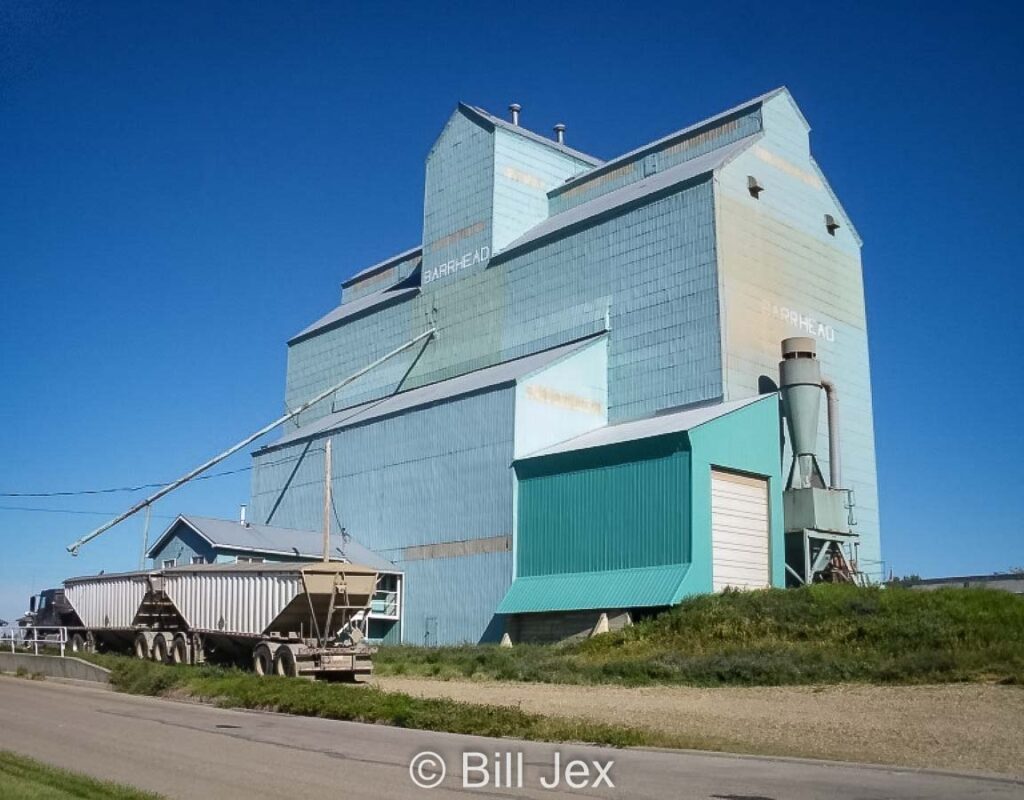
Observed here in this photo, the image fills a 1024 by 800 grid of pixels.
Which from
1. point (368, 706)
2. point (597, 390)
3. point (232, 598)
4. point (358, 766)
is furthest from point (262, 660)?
point (597, 390)

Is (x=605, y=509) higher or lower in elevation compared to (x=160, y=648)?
higher

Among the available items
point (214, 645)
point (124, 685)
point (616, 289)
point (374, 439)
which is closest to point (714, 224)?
point (616, 289)

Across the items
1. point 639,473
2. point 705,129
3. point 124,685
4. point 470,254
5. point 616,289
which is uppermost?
point 705,129

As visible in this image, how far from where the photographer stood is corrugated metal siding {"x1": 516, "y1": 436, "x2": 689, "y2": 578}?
36.7 metres

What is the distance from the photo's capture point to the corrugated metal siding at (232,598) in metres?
Result: 30.2

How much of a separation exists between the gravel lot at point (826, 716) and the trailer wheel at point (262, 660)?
470 cm

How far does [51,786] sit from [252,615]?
1932 centimetres

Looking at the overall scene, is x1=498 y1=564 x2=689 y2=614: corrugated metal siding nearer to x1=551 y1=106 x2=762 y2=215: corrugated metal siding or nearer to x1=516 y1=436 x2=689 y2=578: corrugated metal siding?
x1=516 y1=436 x2=689 y2=578: corrugated metal siding

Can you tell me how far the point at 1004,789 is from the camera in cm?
1217

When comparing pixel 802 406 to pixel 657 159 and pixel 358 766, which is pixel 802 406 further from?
pixel 358 766

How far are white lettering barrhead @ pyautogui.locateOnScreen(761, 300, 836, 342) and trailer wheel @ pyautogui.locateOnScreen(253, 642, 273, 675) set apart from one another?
2479cm

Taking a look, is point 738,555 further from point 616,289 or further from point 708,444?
point 616,289

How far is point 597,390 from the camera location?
150ft

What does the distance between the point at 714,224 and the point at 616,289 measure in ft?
18.3
